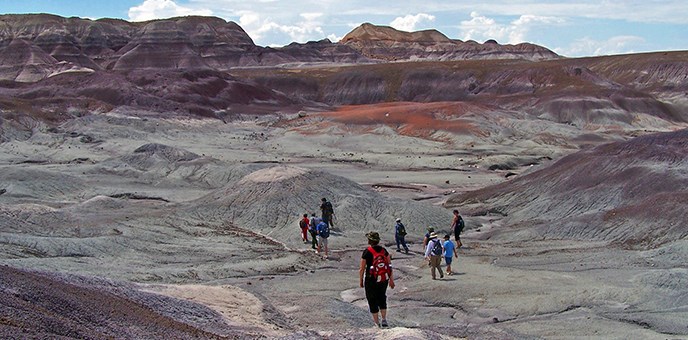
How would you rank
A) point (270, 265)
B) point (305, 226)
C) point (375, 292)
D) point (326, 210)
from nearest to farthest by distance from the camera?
point (375, 292) → point (270, 265) → point (305, 226) → point (326, 210)

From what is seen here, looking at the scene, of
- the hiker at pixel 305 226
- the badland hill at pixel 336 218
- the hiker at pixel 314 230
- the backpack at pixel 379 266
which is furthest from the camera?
the hiker at pixel 305 226

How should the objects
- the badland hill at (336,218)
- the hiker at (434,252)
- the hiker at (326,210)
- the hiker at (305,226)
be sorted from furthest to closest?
the hiker at (326,210) < the hiker at (305,226) < the hiker at (434,252) < the badland hill at (336,218)

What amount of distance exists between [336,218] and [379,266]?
810 inches

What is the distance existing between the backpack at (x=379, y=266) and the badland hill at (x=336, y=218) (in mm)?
1108

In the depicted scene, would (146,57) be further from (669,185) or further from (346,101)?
(669,185)

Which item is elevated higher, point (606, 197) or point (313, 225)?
point (606, 197)

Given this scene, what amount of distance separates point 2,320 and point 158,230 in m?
21.0

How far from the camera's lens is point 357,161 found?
219 ft

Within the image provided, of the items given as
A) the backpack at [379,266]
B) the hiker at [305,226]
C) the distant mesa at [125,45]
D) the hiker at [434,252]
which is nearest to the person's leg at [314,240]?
the hiker at [305,226]

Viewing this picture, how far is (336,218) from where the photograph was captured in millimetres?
34375

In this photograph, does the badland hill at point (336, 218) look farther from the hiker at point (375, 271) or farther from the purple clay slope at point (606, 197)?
the hiker at point (375, 271)

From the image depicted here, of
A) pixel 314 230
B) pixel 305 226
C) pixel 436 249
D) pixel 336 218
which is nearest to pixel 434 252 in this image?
pixel 436 249

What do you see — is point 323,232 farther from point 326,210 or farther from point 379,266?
point 379,266

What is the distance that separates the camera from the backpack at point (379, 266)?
545 inches
